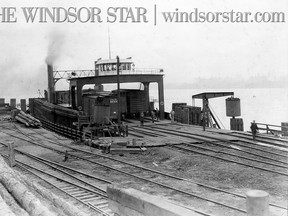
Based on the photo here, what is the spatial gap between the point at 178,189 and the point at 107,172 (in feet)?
13.1

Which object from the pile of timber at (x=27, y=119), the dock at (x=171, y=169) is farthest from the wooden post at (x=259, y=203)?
the pile of timber at (x=27, y=119)

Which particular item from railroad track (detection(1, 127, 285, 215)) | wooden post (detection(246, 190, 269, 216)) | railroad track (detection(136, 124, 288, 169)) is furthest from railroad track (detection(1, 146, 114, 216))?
railroad track (detection(136, 124, 288, 169))

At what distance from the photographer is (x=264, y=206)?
423 cm

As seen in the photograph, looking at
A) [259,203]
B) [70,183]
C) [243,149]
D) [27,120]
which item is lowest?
[70,183]

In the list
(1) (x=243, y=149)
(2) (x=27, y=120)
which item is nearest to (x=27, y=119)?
(2) (x=27, y=120)

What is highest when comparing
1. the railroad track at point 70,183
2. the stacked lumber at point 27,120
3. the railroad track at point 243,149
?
the stacked lumber at point 27,120

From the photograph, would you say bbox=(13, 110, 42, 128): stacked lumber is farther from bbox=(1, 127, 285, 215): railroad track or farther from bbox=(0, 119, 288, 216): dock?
bbox=(1, 127, 285, 215): railroad track

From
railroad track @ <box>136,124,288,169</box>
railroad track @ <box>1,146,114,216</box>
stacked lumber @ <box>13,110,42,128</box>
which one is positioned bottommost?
railroad track @ <box>1,146,114,216</box>

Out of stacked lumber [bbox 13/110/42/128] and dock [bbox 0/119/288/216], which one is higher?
stacked lumber [bbox 13/110/42/128]

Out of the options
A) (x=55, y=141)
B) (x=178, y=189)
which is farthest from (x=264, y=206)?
(x=55, y=141)

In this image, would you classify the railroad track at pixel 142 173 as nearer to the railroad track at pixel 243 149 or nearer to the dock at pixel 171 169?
the dock at pixel 171 169

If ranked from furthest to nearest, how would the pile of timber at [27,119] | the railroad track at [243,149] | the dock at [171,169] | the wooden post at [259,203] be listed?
the pile of timber at [27,119]
the railroad track at [243,149]
the dock at [171,169]
the wooden post at [259,203]

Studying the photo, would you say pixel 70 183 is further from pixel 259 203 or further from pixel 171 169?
pixel 259 203

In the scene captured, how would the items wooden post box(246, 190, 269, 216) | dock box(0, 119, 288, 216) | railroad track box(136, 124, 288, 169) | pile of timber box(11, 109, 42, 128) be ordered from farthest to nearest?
pile of timber box(11, 109, 42, 128) → railroad track box(136, 124, 288, 169) → dock box(0, 119, 288, 216) → wooden post box(246, 190, 269, 216)
